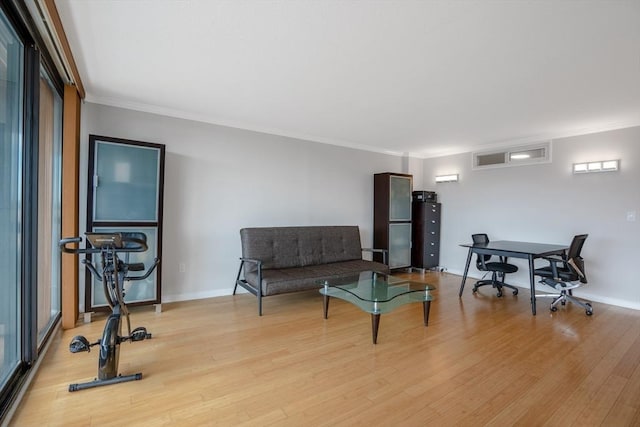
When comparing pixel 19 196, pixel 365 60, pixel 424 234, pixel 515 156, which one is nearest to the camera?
pixel 19 196

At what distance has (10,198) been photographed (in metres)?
1.89

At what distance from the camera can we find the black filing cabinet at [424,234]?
5.75 meters

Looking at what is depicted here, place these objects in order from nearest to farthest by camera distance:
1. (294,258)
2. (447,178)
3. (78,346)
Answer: (78,346) < (294,258) < (447,178)

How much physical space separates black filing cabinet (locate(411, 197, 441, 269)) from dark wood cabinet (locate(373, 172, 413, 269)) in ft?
0.58

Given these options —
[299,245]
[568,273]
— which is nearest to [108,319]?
[299,245]

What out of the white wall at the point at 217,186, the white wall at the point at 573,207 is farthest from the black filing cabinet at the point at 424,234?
the white wall at the point at 217,186

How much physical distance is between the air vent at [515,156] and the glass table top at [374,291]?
9.84ft

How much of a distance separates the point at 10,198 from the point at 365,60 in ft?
8.48

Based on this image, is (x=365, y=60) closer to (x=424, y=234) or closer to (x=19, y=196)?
(x=19, y=196)

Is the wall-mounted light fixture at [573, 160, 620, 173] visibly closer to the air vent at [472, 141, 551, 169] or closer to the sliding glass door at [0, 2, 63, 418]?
the air vent at [472, 141, 551, 169]

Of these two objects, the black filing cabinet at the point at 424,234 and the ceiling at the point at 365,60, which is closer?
the ceiling at the point at 365,60

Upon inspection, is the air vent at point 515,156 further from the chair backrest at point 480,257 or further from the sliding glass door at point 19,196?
the sliding glass door at point 19,196

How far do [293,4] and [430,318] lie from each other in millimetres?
3214

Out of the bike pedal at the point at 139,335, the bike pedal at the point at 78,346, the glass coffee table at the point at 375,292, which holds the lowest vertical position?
the bike pedal at the point at 139,335
